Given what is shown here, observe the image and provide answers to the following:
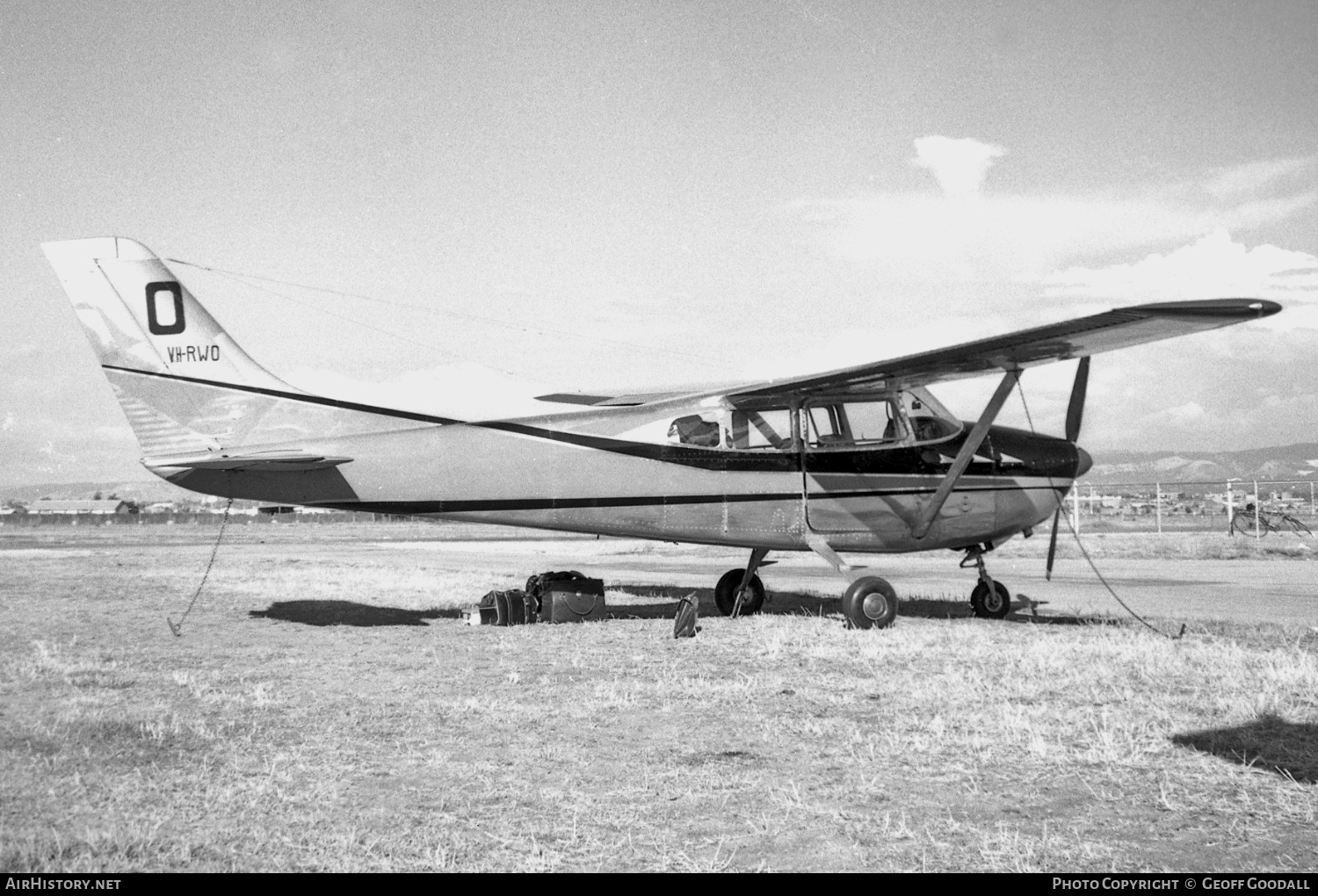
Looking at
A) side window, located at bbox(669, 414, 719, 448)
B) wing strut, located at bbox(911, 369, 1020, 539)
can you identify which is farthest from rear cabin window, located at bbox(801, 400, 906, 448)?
side window, located at bbox(669, 414, 719, 448)

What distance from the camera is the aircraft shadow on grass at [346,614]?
13.7 metres

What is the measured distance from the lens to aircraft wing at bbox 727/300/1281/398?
8.94 m

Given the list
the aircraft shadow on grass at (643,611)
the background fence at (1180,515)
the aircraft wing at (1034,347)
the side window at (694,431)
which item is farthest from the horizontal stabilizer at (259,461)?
the background fence at (1180,515)

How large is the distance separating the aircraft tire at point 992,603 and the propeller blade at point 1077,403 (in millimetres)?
1256

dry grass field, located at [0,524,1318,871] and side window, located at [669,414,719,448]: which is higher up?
side window, located at [669,414,719,448]

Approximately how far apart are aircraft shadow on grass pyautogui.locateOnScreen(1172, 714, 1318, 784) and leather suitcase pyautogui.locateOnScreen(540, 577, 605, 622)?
842 centimetres

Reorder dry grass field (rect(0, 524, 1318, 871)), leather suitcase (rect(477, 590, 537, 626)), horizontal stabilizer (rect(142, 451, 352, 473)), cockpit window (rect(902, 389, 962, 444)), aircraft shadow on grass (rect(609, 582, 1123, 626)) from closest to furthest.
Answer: dry grass field (rect(0, 524, 1318, 871)) < horizontal stabilizer (rect(142, 451, 352, 473)) < leather suitcase (rect(477, 590, 537, 626)) < cockpit window (rect(902, 389, 962, 444)) < aircraft shadow on grass (rect(609, 582, 1123, 626))

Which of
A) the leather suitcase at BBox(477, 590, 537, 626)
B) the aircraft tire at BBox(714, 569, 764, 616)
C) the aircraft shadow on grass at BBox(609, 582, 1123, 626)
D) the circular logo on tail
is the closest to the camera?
the circular logo on tail

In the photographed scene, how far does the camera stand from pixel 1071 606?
15.2m

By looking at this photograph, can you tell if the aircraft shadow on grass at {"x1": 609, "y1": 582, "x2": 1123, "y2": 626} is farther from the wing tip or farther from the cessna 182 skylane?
the wing tip

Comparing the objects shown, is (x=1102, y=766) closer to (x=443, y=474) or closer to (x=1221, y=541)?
(x=443, y=474)

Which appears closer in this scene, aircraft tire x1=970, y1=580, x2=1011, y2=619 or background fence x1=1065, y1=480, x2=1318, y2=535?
aircraft tire x1=970, y1=580, x2=1011, y2=619

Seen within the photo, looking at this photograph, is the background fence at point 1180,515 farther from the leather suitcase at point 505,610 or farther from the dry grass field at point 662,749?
the dry grass field at point 662,749
